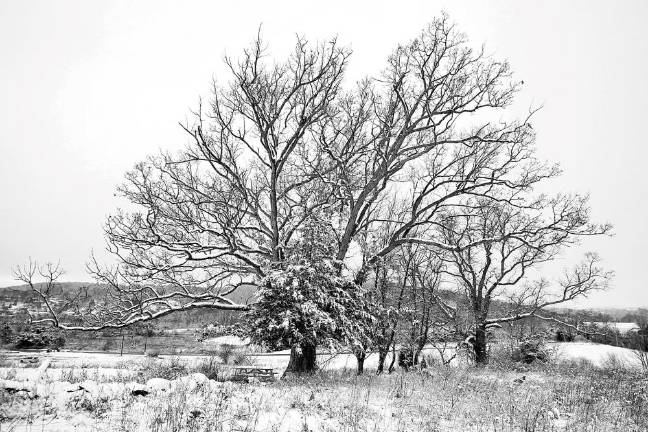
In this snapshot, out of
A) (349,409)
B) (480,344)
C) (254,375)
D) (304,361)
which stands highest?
(349,409)

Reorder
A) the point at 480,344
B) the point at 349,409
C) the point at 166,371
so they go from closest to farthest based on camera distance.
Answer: the point at 349,409 → the point at 166,371 → the point at 480,344

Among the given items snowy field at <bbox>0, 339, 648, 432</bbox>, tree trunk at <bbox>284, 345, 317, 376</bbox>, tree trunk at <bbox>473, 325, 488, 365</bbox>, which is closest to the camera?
snowy field at <bbox>0, 339, 648, 432</bbox>

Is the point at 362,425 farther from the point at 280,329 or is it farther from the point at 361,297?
the point at 361,297

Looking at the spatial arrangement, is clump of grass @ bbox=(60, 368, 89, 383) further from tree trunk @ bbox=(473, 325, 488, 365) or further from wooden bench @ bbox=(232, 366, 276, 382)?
tree trunk @ bbox=(473, 325, 488, 365)

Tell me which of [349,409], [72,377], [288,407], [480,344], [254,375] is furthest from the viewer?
[480,344]

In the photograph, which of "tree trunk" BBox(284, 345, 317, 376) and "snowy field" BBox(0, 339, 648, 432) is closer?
"snowy field" BBox(0, 339, 648, 432)

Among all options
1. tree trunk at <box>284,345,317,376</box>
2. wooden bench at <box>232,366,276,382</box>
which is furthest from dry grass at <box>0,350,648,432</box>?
tree trunk at <box>284,345,317,376</box>

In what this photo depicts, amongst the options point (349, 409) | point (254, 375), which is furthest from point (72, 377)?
point (349, 409)

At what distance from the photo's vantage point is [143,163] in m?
12.6

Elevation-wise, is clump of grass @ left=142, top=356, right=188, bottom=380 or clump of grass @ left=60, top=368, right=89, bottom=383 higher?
clump of grass @ left=60, top=368, right=89, bottom=383

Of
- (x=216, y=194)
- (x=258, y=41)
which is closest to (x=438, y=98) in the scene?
(x=258, y=41)

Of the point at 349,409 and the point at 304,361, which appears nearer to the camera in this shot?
the point at 349,409

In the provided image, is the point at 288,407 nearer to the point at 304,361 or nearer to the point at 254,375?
the point at 254,375

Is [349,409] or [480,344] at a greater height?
[349,409]
